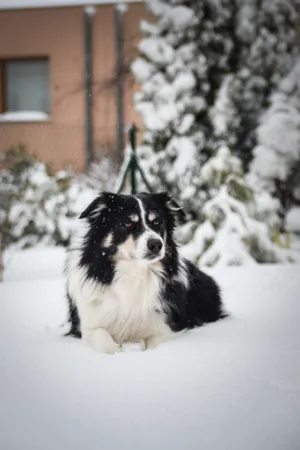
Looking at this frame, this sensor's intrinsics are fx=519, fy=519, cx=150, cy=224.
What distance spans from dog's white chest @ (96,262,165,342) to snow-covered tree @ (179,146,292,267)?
3252 millimetres

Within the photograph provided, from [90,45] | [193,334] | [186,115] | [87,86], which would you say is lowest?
[193,334]

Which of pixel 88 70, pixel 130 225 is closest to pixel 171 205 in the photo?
pixel 130 225

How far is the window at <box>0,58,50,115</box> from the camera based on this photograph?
7.95 meters

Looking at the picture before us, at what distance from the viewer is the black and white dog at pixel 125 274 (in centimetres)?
279

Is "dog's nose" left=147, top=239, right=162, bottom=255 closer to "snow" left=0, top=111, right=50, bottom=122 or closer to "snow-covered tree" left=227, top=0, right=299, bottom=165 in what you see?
"snow" left=0, top=111, right=50, bottom=122

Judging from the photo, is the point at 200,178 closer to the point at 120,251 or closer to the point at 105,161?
the point at 105,161

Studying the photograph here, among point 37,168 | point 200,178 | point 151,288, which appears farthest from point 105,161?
point 151,288

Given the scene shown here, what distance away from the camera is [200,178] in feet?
24.0

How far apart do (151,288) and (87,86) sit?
670 centimetres

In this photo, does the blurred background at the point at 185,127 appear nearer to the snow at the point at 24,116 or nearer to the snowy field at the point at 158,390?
the snow at the point at 24,116

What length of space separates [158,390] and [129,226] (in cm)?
101

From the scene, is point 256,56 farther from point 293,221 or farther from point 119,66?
point 293,221

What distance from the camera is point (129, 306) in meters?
2.88

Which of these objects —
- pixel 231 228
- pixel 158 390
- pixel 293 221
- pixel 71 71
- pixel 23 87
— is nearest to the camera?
pixel 158 390
